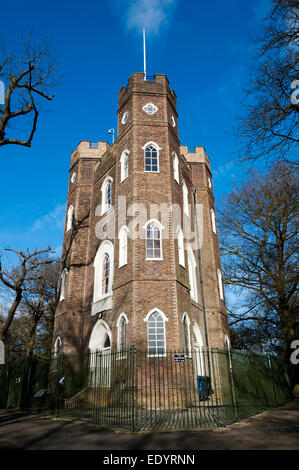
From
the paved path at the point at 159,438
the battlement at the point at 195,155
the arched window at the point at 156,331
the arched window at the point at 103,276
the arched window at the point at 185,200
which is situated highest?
the battlement at the point at 195,155

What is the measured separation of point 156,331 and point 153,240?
4.00m

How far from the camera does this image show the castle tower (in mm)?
14758

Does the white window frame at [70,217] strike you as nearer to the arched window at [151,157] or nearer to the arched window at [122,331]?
the arched window at [151,157]

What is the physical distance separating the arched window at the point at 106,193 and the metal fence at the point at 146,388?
27.1 feet

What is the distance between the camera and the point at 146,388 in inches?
378

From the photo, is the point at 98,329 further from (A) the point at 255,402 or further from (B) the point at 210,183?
(B) the point at 210,183

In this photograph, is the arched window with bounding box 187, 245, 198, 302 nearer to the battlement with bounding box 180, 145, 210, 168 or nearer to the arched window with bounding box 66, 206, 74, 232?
the battlement with bounding box 180, 145, 210, 168

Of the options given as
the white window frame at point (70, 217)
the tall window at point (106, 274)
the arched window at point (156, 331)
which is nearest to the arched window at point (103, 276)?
the tall window at point (106, 274)

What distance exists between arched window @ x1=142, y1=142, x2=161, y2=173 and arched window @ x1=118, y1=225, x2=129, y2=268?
3.19m

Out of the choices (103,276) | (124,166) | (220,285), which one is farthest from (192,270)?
(124,166)

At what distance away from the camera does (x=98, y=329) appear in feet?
57.5

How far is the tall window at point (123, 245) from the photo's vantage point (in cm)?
1639

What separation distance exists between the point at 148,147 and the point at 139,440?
13.6 m
